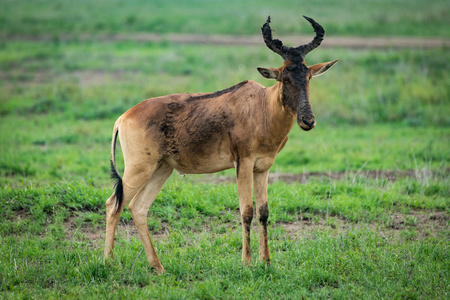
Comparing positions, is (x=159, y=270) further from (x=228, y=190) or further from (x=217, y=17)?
(x=217, y=17)

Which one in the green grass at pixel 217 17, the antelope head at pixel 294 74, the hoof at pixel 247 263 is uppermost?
the green grass at pixel 217 17

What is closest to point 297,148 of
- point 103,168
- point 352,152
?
point 352,152

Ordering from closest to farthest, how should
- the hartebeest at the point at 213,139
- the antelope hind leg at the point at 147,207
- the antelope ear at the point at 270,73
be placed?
the antelope ear at the point at 270,73 < the hartebeest at the point at 213,139 < the antelope hind leg at the point at 147,207

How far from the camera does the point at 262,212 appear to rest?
6664 millimetres

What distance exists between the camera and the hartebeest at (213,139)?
641 cm

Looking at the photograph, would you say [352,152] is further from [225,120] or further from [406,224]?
[225,120]

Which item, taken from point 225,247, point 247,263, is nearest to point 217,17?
point 225,247

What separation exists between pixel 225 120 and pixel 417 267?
2.99 m

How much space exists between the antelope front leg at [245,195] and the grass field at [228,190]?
0.19 meters

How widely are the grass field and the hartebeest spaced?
2.08 feet

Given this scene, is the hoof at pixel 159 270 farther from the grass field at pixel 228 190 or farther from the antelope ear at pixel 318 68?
the antelope ear at pixel 318 68

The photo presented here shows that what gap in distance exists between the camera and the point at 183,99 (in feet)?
22.9

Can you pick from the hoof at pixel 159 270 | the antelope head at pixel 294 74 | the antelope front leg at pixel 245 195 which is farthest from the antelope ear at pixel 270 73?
the hoof at pixel 159 270

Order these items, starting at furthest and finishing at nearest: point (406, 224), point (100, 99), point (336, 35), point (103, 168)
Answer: point (336, 35) → point (100, 99) → point (103, 168) → point (406, 224)
